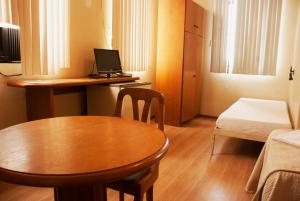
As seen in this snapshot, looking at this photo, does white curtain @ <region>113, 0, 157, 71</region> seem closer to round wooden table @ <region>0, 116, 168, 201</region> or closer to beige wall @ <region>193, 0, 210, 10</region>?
beige wall @ <region>193, 0, 210, 10</region>

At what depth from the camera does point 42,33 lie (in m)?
2.34

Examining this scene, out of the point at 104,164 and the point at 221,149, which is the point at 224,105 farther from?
the point at 104,164

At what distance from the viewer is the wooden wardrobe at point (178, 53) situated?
3.76 m

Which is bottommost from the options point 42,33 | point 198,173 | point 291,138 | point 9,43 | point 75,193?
point 198,173

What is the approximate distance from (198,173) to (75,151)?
1729mm

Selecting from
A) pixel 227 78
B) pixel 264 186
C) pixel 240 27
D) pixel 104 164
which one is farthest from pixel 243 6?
pixel 104 164

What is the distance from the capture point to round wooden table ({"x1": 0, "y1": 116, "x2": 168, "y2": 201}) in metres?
0.74

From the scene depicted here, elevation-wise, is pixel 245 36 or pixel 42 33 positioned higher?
pixel 245 36

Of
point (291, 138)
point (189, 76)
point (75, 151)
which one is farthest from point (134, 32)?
point (75, 151)

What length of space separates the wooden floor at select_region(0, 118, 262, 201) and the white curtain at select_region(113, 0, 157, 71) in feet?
4.19

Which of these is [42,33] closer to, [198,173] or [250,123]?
[198,173]

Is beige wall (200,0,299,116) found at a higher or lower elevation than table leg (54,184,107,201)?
higher

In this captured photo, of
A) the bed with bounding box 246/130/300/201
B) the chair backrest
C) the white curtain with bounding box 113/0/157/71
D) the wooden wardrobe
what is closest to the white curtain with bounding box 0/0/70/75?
the white curtain with bounding box 113/0/157/71

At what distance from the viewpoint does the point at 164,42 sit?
3973 mm
